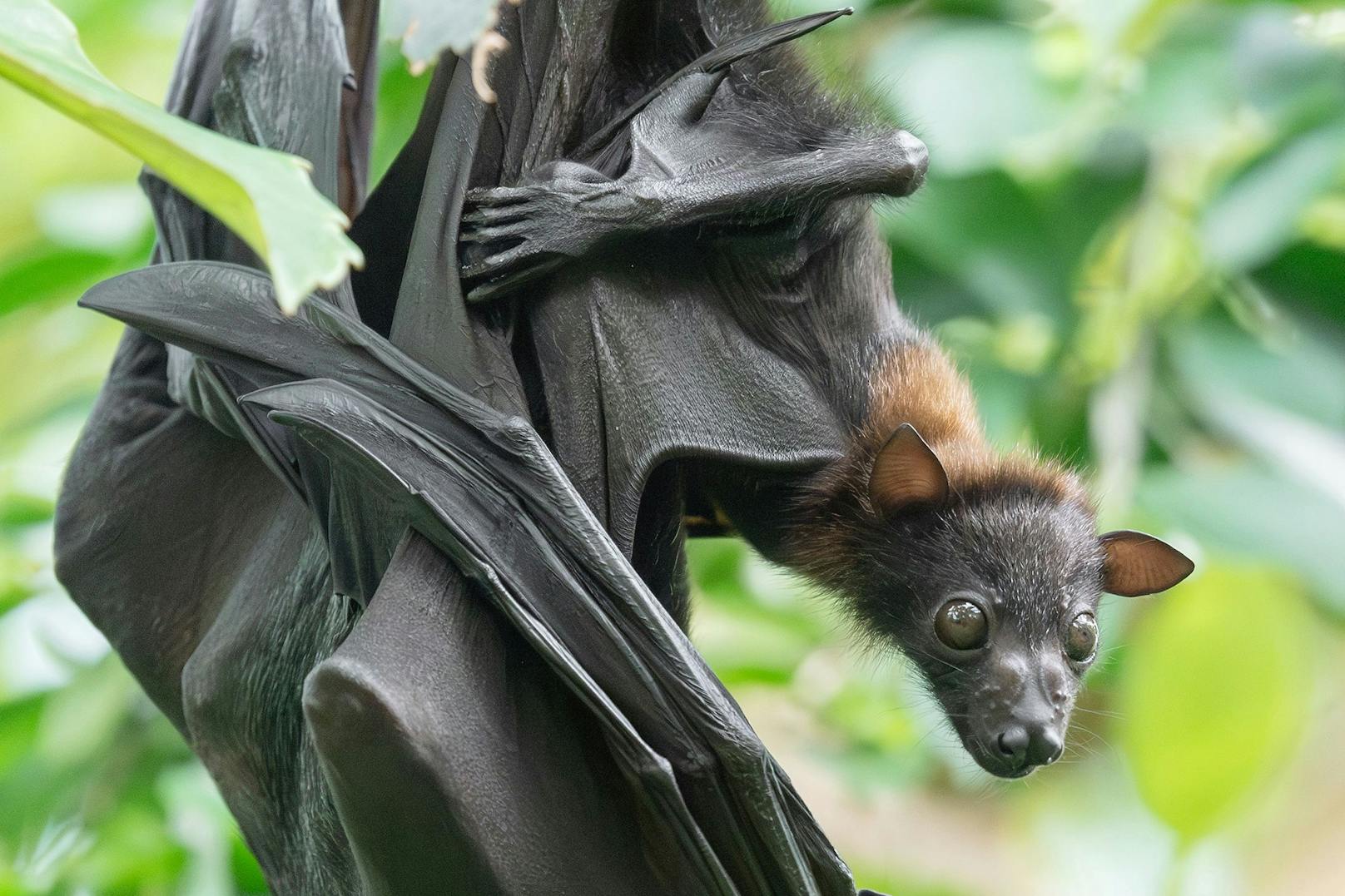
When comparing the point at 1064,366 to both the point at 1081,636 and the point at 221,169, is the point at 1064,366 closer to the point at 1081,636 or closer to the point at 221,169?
the point at 1081,636

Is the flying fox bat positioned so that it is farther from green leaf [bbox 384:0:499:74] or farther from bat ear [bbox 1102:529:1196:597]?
green leaf [bbox 384:0:499:74]

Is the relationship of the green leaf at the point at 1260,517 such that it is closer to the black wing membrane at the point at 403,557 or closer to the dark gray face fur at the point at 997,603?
the dark gray face fur at the point at 997,603

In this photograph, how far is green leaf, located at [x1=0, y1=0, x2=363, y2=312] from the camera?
61 cm

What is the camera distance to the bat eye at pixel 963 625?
57.7 inches

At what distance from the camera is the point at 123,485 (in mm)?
1495

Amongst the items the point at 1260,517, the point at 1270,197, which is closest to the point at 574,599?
the point at 1260,517

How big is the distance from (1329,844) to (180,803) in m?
4.06

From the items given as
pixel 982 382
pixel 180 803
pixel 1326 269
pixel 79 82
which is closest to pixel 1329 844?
pixel 1326 269

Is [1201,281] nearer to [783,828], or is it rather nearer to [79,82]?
[783,828]

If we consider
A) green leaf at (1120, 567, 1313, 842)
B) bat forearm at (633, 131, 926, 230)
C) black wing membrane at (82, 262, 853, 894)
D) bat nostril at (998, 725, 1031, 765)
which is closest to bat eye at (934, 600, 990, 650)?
bat nostril at (998, 725, 1031, 765)

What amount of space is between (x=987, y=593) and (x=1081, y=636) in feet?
0.39

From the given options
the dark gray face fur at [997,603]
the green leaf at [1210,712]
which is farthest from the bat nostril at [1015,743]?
the green leaf at [1210,712]

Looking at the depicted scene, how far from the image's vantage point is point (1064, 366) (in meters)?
2.62

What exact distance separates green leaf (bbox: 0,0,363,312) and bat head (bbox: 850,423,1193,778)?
33.7 inches
